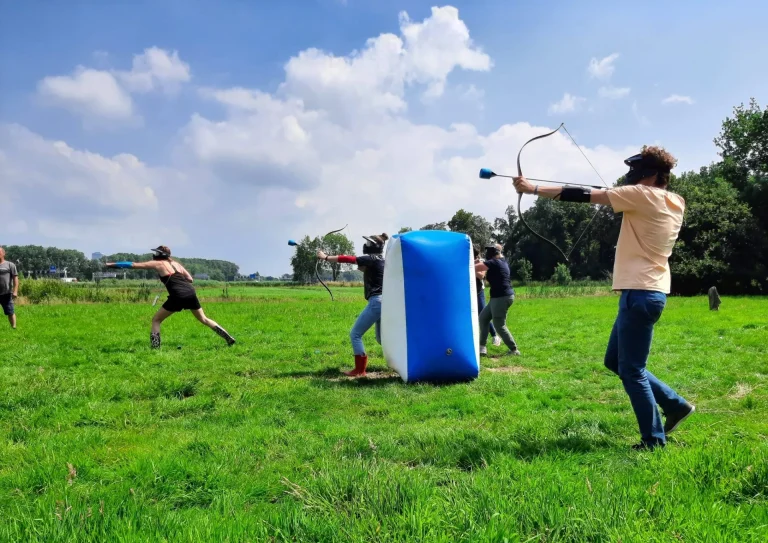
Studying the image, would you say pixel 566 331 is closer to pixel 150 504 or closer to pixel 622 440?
pixel 622 440

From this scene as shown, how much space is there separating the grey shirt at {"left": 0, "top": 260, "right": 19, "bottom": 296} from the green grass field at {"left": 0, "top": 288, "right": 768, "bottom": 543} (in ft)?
16.1

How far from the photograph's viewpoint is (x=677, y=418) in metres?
4.14

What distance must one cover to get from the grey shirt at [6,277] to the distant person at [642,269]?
13.7m

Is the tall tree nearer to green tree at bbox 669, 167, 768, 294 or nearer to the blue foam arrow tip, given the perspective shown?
green tree at bbox 669, 167, 768, 294

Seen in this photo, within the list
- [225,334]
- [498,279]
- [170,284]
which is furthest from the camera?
[225,334]

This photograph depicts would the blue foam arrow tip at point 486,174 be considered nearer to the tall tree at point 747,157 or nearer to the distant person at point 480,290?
the distant person at point 480,290

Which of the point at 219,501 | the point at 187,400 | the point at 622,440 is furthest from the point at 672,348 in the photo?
the point at 219,501

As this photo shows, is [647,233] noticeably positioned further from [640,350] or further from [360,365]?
[360,365]

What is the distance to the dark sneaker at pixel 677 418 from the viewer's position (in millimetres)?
4113

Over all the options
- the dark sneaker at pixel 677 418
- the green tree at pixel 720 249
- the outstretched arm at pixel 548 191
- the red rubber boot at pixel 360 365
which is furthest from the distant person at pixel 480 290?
the green tree at pixel 720 249

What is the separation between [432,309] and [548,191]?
3.04 metres

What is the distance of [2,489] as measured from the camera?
10.9 feet

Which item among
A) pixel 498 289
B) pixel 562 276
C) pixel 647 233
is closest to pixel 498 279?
pixel 498 289

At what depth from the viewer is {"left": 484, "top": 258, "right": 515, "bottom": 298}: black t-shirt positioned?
31.0ft
